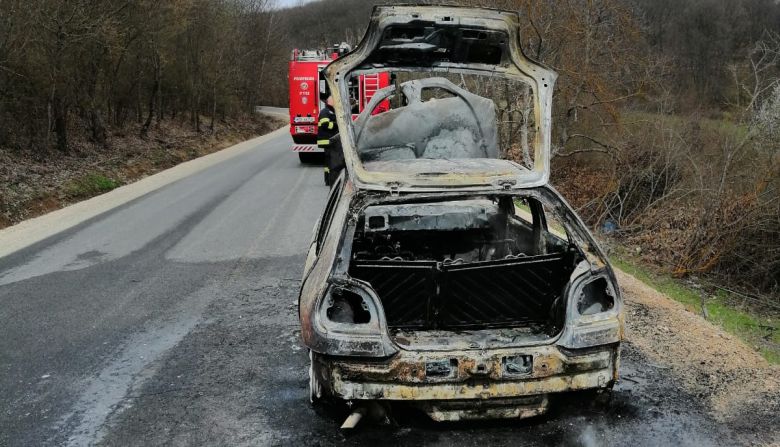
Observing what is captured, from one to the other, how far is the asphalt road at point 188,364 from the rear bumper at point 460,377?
0.29 metres

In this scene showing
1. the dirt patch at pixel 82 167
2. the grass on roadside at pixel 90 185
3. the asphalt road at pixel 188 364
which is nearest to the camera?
the asphalt road at pixel 188 364

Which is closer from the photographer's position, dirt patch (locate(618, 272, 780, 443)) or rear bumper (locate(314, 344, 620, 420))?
rear bumper (locate(314, 344, 620, 420))

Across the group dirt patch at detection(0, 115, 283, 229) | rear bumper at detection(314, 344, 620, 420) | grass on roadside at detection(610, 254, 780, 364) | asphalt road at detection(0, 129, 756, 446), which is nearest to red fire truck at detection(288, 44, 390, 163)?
dirt patch at detection(0, 115, 283, 229)

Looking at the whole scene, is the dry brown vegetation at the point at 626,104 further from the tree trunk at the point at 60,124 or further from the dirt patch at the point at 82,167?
the dirt patch at the point at 82,167

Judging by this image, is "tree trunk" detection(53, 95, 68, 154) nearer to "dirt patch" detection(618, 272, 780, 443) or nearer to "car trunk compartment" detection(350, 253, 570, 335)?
"dirt patch" detection(618, 272, 780, 443)

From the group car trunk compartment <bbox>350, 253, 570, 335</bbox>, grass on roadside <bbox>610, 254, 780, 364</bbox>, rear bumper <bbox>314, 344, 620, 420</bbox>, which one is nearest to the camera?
rear bumper <bbox>314, 344, 620, 420</bbox>

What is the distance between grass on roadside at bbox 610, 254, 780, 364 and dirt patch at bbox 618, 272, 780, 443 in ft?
0.87

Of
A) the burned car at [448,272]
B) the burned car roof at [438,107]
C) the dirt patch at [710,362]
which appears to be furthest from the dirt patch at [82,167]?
the dirt patch at [710,362]

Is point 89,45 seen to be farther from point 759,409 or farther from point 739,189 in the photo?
point 759,409

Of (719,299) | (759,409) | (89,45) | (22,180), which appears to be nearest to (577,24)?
(719,299)

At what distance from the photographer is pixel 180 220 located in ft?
34.8

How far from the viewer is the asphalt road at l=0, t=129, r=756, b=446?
366 centimetres

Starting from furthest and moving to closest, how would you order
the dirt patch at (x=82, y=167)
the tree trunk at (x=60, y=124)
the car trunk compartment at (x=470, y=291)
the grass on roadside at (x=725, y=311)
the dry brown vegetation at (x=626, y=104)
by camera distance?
the tree trunk at (x=60, y=124) < the dirt patch at (x=82, y=167) < the dry brown vegetation at (x=626, y=104) < the grass on roadside at (x=725, y=311) < the car trunk compartment at (x=470, y=291)

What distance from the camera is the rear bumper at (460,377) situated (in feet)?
11.0
